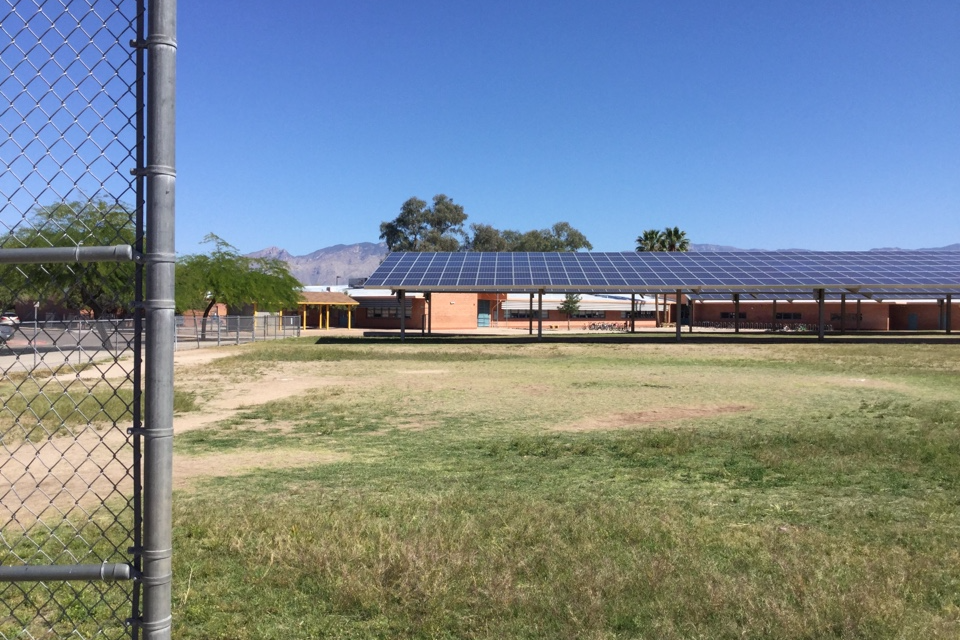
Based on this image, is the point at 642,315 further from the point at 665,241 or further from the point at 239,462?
the point at 239,462

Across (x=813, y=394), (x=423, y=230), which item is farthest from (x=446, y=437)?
(x=423, y=230)

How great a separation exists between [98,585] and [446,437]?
7986 mm

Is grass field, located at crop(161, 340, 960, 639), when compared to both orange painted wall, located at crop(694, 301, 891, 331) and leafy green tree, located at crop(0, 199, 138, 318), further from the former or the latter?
orange painted wall, located at crop(694, 301, 891, 331)

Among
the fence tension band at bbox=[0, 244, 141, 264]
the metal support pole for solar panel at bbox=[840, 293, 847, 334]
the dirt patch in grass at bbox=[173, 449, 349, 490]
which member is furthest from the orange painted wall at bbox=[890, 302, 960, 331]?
the fence tension band at bbox=[0, 244, 141, 264]

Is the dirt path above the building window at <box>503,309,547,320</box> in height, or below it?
below

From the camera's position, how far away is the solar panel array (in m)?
A: 46.2

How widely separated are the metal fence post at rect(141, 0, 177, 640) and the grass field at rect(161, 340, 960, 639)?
1904mm

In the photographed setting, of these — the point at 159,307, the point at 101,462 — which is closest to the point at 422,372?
the point at 101,462

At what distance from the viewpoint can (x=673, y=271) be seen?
49750 mm

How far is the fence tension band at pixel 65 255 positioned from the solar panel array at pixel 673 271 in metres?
42.7

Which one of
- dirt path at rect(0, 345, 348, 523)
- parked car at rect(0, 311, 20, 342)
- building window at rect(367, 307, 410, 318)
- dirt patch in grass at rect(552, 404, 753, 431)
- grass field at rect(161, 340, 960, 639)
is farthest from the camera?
building window at rect(367, 307, 410, 318)

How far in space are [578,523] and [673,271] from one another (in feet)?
144

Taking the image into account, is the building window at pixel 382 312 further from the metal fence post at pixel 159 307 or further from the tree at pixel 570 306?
the metal fence post at pixel 159 307

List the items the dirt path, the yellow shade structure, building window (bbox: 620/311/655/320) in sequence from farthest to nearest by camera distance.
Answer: building window (bbox: 620/311/655/320), the yellow shade structure, the dirt path
